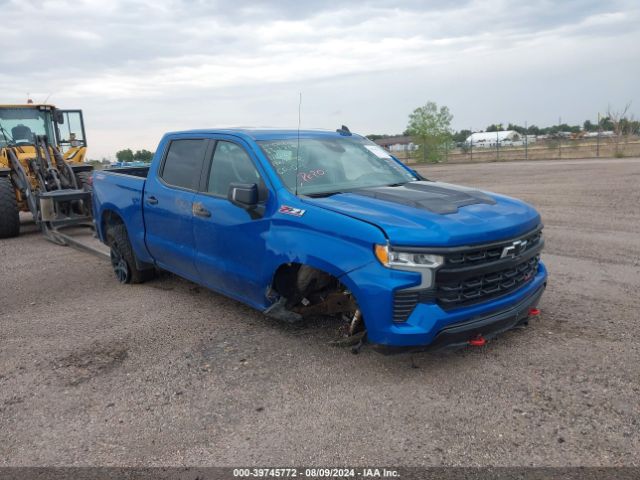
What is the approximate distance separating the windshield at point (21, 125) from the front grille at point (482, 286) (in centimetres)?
1110

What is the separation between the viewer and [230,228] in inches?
183

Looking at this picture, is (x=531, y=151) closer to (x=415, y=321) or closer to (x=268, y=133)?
(x=268, y=133)

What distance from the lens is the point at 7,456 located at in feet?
10.3

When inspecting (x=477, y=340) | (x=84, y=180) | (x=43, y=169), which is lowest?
(x=477, y=340)

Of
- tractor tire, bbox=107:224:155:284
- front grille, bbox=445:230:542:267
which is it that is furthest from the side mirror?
tractor tire, bbox=107:224:155:284

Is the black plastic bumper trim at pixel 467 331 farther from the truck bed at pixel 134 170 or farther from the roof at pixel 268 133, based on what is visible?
the truck bed at pixel 134 170

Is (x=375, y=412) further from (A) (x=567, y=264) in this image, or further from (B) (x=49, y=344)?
(A) (x=567, y=264)

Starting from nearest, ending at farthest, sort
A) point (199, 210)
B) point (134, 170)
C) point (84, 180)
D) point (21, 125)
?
1. point (199, 210)
2. point (134, 170)
3. point (84, 180)
4. point (21, 125)

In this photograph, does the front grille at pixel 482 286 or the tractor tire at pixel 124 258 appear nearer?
the front grille at pixel 482 286

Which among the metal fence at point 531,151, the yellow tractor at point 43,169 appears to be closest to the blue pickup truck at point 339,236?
the yellow tractor at point 43,169

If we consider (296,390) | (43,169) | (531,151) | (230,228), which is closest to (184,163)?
(230,228)

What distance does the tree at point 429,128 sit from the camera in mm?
42094

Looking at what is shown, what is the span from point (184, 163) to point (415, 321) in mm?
2973

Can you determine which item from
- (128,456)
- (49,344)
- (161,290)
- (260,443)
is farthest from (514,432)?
(161,290)
